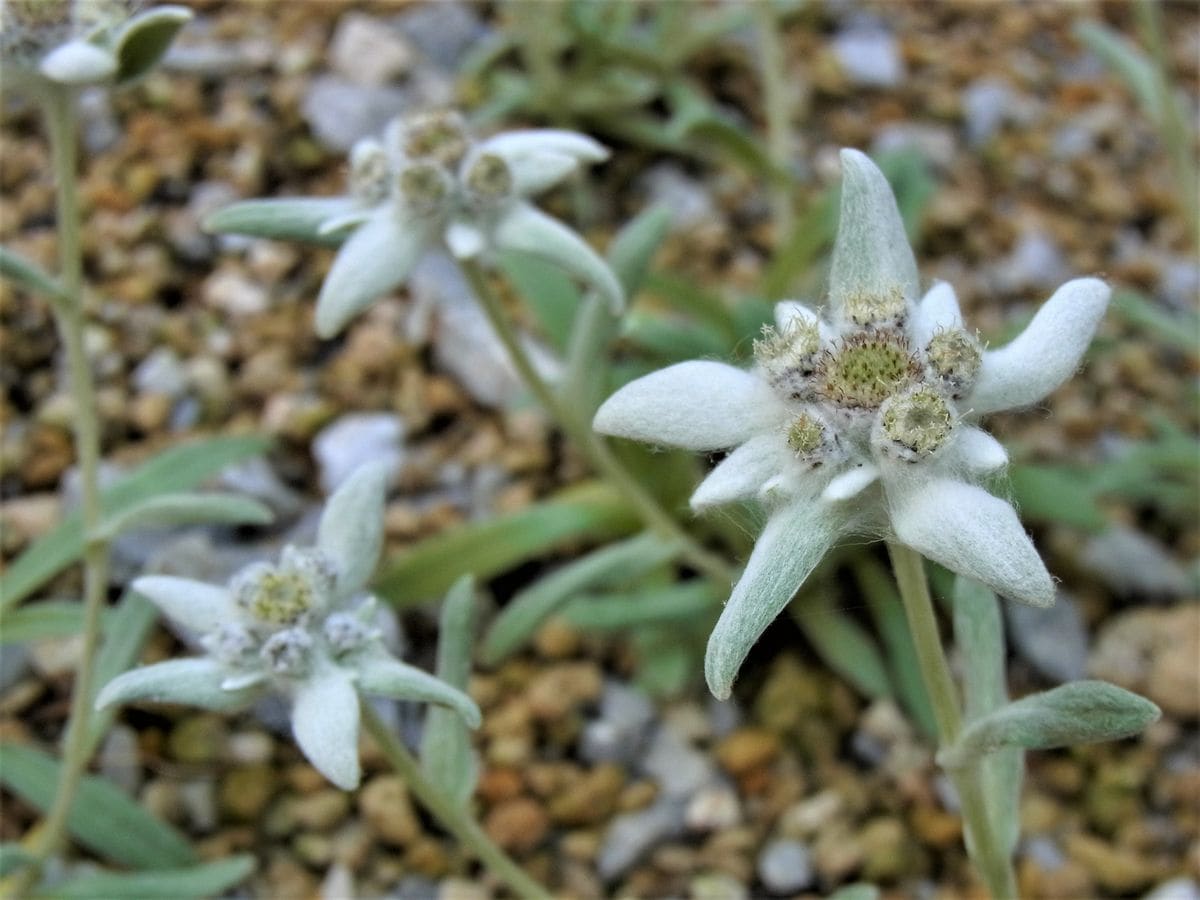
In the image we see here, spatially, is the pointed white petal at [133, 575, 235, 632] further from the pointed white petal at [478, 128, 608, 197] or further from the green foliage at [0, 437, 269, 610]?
the pointed white petal at [478, 128, 608, 197]

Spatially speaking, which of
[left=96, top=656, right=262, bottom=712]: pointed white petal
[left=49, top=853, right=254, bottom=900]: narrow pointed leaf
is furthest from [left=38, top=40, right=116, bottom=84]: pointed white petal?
[left=49, top=853, right=254, bottom=900]: narrow pointed leaf

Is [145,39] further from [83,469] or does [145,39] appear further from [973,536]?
[973,536]

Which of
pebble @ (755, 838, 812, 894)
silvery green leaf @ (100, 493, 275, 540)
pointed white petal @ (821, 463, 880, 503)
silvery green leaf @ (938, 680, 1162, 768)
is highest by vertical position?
pointed white petal @ (821, 463, 880, 503)

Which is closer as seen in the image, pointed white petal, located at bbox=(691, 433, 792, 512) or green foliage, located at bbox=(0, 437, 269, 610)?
pointed white petal, located at bbox=(691, 433, 792, 512)

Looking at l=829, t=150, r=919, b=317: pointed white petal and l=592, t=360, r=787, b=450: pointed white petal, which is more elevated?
l=829, t=150, r=919, b=317: pointed white petal

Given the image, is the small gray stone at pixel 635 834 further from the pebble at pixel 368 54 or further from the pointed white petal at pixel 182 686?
the pebble at pixel 368 54

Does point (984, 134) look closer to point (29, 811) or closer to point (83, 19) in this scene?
point (83, 19)

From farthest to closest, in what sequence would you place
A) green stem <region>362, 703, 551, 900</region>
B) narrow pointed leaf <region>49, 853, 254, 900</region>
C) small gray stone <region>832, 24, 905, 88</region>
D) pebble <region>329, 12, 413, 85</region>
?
small gray stone <region>832, 24, 905, 88</region> < pebble <region>329, 12, 413, 85</region> < narrow pointed leaf <region>49, 853, 254, 900</region> < green stem <region>362, 703, 551, 900</region>
